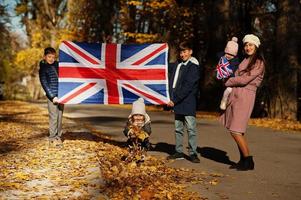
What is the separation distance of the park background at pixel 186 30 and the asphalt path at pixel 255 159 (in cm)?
381

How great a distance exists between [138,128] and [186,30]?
20253 millimetres

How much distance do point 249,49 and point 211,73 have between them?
17.1 metres

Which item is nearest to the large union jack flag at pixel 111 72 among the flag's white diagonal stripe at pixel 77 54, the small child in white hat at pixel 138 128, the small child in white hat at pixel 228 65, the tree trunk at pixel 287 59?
the flag's white diagonal stripe at pixel 77 54

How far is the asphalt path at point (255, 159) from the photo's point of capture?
6.57 metres

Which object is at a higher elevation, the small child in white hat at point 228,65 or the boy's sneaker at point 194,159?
the small child in white hat at point 228,65

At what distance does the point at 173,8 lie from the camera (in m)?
26.5

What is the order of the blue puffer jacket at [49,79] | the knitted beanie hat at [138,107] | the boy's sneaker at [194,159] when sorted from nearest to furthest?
the knitted beanie hat at [138,107]
the boy's sneaker at [194,159]
the blue puffer jacket at [49,79]

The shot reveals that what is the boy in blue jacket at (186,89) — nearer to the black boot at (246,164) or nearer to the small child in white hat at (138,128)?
the small child in white hat at (138,128)

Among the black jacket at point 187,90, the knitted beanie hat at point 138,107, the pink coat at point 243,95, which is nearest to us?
the pink coat at point 243,95

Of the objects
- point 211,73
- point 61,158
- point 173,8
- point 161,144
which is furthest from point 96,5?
point 61,158

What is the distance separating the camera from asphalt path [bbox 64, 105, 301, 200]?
21.6 ft

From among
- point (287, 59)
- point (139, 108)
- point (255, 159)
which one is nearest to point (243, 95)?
point (139, 108)

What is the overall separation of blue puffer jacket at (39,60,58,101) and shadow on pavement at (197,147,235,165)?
3.13 metres

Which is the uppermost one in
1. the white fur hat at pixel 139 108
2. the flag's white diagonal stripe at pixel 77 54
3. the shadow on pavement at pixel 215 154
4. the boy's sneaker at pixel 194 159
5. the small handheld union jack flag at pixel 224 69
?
the flag's white diagonal stripe at pixel 77 54
